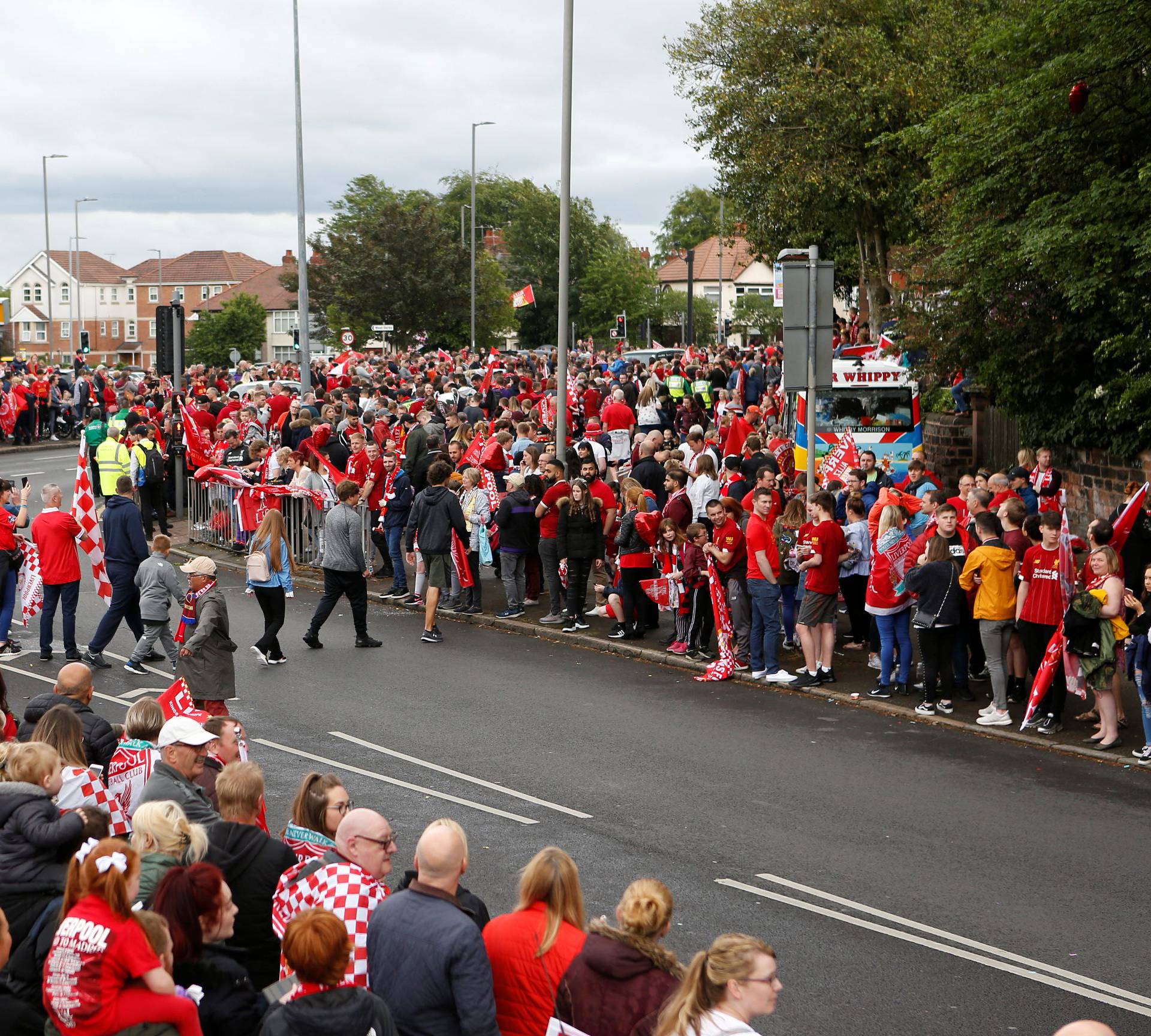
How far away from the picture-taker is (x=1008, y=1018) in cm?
689

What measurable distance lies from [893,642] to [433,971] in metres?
9.24

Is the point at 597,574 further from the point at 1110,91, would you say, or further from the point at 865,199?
the point at 865,199

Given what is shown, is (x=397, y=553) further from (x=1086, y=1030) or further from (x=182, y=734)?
(x=1086, y=1030)

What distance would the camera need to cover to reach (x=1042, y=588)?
12.1m

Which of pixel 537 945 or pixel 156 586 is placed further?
pixel 156 586

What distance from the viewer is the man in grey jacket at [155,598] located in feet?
45.6

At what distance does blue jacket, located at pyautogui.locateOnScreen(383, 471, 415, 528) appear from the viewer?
18125mm

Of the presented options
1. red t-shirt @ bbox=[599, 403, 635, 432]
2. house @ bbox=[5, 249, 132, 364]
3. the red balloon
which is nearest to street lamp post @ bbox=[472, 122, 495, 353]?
red t-shirt @ bbox=[599, 403, 635, 432]

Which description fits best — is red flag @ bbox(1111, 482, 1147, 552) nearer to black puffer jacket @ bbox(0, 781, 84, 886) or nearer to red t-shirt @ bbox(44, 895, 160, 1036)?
black puffer jacket @ bbox(0, 781, 84, 886)

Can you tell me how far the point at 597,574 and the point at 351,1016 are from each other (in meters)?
14.3

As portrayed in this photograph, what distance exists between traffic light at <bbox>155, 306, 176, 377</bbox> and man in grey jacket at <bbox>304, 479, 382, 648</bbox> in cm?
890

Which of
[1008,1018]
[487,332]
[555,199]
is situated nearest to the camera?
[1008,1018]

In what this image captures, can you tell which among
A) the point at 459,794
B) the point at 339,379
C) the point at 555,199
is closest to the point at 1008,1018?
the point at 459,794

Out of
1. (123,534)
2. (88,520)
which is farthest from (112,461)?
(123,534)
